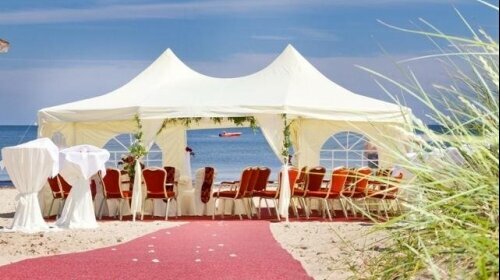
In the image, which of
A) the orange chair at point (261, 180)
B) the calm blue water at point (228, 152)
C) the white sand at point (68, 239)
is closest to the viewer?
the white sand at point (68, 239)

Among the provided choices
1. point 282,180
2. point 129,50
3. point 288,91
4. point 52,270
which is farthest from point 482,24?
point 129,50

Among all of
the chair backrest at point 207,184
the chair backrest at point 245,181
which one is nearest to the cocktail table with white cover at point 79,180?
the chair backrest at point 245,181

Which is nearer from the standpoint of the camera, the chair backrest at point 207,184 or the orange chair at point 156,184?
the orange chair at point 156,184

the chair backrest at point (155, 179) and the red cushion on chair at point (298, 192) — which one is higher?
the chair backrest at point (155, 179)

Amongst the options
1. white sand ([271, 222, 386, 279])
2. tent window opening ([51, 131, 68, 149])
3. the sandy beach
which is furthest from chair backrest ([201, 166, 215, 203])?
tent window opening ([51, 131, 68, 149])

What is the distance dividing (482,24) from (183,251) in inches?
263

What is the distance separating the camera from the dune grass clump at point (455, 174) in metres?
2.35

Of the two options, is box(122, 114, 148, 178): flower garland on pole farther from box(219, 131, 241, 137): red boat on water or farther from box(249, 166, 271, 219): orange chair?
box(219, 131, 241, 137): red boat on water

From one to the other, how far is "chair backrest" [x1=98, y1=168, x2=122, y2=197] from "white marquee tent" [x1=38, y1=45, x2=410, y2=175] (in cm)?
109

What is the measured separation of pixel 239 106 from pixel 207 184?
4.53 ft

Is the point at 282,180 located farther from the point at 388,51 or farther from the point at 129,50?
the point at 129,50

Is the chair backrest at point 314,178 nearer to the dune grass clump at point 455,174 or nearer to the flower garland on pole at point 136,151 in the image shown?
the flower garland on pole at point 136,151

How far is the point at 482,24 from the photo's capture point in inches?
116

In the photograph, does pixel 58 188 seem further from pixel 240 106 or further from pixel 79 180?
pixel 240 106
